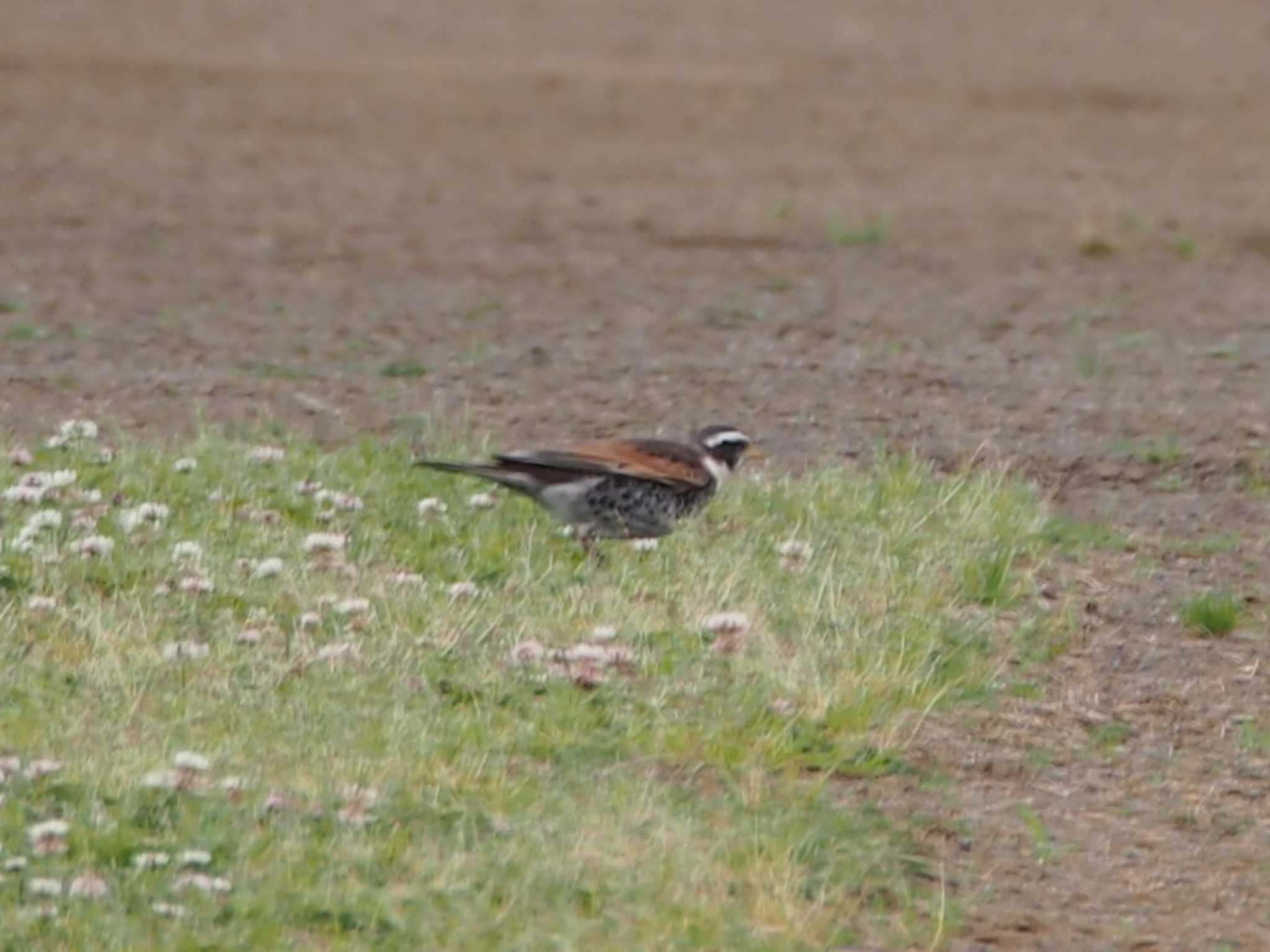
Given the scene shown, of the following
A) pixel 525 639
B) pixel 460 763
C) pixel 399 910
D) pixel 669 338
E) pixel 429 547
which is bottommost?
pixel 399 910

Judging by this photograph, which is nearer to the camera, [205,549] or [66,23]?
[205,549]

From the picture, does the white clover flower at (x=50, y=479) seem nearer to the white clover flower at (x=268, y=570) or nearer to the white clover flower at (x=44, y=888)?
the white clover flower at (x=268, y=570)

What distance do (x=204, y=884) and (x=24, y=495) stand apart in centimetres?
327

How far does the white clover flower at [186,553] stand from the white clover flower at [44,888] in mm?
2494

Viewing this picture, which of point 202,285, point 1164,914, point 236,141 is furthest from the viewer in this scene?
point 236,141

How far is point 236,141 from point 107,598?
1208 centimetres

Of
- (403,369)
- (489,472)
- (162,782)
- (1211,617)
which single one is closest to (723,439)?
(489,472)

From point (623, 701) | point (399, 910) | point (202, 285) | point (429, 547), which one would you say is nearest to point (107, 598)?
point (429, 547)

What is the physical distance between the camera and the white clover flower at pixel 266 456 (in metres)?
9.67

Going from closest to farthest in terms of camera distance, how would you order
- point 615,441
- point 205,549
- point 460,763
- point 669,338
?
point 460,763 → point 205,549 → point 615,441 → point 669,338

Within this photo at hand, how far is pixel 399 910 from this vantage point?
19.5 feet

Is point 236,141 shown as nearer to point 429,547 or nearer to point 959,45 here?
point 959,45

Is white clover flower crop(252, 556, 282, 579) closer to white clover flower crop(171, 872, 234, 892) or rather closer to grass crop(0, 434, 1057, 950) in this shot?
grass crop(0, 434, 1057, 950)

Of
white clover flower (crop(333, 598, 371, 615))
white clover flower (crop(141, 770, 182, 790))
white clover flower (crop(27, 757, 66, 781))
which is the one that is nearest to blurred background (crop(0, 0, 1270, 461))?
white clover flower (crop(333, 598, 371, 615))
